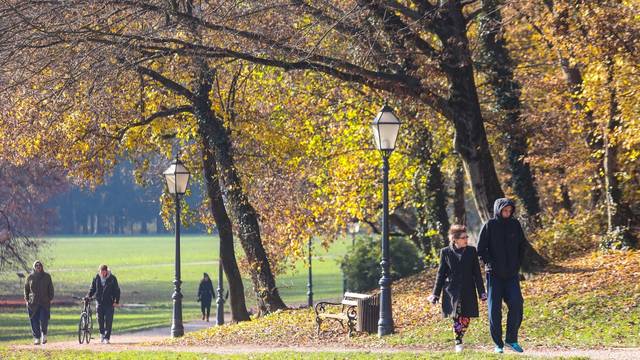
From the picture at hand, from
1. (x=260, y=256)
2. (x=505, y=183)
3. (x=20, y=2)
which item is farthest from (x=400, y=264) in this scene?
(x=20, y=2)

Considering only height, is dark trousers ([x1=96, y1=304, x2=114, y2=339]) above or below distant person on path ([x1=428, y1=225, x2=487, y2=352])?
below

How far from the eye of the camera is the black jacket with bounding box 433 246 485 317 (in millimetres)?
13711

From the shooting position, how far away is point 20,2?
1781 centimetres

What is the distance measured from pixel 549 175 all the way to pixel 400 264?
9605 millimetres

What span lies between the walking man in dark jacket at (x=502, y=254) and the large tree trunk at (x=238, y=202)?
1250 centimetres

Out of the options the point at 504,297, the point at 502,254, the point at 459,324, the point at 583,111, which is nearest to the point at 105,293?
the point at 583,111

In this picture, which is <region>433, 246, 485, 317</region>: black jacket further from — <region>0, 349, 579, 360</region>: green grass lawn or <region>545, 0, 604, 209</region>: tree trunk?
<region>545, 0, 604, 209</region>: tree trunk

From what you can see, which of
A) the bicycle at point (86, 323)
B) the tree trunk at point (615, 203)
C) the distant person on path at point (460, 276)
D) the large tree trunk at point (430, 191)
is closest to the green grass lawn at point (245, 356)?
the distant person on path at point (460, 276)

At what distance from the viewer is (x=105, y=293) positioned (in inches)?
921

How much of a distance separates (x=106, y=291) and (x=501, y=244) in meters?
12.1

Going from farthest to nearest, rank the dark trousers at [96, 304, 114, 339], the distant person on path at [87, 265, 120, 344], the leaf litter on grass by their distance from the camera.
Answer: the dark trousers at [96, 304, 114, 339]
the distant person on path at [87, 265, 120, 344]
the leaf litter on grass

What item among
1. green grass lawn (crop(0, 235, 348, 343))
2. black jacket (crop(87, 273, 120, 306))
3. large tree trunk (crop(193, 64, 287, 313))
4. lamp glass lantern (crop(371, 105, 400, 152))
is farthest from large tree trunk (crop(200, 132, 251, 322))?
lamp glass lantern (crop(371, 105, 400, 152))

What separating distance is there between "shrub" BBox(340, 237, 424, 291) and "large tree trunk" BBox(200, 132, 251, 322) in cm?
1056

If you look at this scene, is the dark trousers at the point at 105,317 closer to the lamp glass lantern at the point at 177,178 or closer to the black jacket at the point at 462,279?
the lamp glass lantern at the point at 177,178
